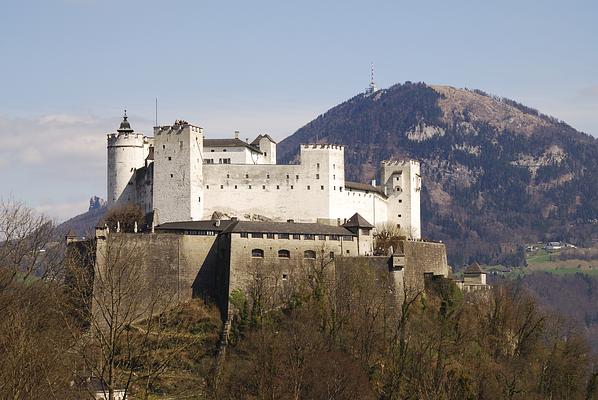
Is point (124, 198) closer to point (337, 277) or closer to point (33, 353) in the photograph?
point (337, 277)

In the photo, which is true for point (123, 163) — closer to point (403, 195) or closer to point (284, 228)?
point (284, 228)

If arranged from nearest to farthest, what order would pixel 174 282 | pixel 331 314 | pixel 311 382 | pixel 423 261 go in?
pixel 311 382 < pixel 331 314 < pixel 174 282 < pixel 423 261

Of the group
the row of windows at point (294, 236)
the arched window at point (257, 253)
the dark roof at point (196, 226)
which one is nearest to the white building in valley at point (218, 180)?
the dark roof at point (196, 226)

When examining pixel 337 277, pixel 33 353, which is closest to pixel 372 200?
pixel 337 277

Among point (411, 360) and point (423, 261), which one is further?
point (423, 261)

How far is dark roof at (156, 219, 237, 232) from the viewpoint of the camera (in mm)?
76688

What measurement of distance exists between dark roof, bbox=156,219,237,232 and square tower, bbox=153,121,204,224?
1.32 metres

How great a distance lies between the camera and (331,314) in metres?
69.1

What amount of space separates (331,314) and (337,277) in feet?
17.2

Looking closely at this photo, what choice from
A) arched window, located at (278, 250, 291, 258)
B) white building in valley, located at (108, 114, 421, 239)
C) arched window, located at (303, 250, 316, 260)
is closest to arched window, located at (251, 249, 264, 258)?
arched window, located at (278, 250, 291, 258)

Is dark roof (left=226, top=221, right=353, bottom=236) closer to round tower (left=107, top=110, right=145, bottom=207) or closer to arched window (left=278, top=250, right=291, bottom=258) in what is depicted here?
arched window (left=278, top=250, right=291, bottom=258)

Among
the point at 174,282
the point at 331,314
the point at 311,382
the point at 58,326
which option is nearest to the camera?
the point at 58,326

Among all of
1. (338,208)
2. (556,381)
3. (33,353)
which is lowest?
(556,381)

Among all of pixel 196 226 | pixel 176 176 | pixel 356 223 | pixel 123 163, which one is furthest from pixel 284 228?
pixel 123 163
